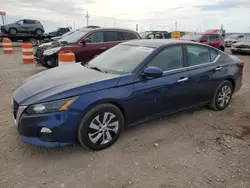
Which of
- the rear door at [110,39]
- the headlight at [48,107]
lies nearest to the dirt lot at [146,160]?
the headlight at [48,107]

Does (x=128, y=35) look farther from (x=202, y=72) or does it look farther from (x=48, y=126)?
(x=48, y=126)

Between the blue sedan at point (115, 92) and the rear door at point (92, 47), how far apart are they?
4.17 metres

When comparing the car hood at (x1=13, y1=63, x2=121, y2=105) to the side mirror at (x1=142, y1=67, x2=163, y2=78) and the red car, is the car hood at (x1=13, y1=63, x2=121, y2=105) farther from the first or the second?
the red car

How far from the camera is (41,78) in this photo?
342 centimetres

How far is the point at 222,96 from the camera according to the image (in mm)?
4602

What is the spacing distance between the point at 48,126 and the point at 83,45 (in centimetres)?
588

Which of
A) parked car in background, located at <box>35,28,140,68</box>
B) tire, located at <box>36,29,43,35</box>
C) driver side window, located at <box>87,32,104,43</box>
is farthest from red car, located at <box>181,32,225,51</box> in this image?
tire, located at <box>36,29,43,35</box>

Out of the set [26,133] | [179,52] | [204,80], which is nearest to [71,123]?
[26,133]

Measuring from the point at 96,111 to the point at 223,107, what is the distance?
120 inches

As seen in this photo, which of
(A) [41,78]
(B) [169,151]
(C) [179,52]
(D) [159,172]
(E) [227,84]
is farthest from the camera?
(E) [227,84]

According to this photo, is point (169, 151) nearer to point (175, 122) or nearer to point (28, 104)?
point (175, 122)

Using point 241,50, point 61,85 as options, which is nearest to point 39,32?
point 241,50

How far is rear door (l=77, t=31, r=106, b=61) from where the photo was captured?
814 cm

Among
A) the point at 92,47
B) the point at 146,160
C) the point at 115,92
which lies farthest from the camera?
the point at 92,47
